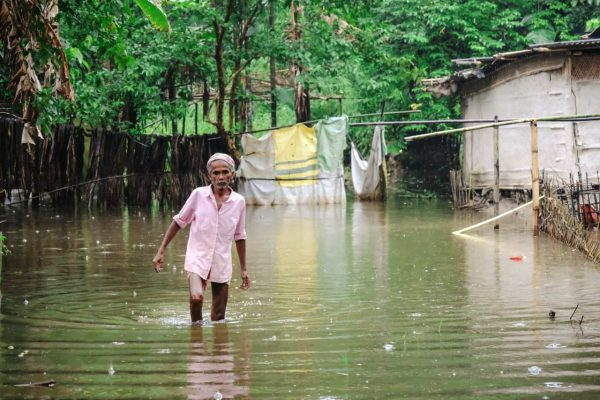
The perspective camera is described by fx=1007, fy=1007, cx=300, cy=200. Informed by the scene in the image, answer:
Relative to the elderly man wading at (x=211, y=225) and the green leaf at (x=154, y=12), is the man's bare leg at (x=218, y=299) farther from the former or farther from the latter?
the green leaf at (x=154, y=12)

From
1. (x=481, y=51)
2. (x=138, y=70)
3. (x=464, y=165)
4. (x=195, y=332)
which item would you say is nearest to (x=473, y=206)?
(x=464, y=165)

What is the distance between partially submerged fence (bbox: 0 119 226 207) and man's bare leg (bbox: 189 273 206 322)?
13.5 meters

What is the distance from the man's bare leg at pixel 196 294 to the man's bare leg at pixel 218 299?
14 centimetres

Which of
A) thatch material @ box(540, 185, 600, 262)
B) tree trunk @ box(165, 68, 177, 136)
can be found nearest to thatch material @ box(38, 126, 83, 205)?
tree trunk @ box(165, 68, 177, 136)

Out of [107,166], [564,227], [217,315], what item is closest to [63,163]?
[107,166]

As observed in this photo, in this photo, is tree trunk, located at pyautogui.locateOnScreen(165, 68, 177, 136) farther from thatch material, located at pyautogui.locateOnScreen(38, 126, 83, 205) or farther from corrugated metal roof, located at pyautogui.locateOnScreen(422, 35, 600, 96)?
corrugated metal roof, located at pyautogui.locateOnScreen(422, 35, 600, 96)

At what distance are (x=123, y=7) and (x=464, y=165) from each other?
17.4 m

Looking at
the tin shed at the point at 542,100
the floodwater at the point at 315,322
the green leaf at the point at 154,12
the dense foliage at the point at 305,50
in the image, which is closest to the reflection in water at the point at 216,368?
the floodwater at the point at 315,322

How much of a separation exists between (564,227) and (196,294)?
828cm

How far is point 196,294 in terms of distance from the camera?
7809mm

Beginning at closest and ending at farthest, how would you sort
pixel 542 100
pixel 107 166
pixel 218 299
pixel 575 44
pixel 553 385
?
pixel 553 385, pixel 218 299, pixel 575 44, pixel 542 100, pixel 107 166

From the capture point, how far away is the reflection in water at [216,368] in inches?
215

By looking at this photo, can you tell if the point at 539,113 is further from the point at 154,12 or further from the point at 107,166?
the point at 154,12

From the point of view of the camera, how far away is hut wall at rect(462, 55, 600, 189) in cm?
2056
